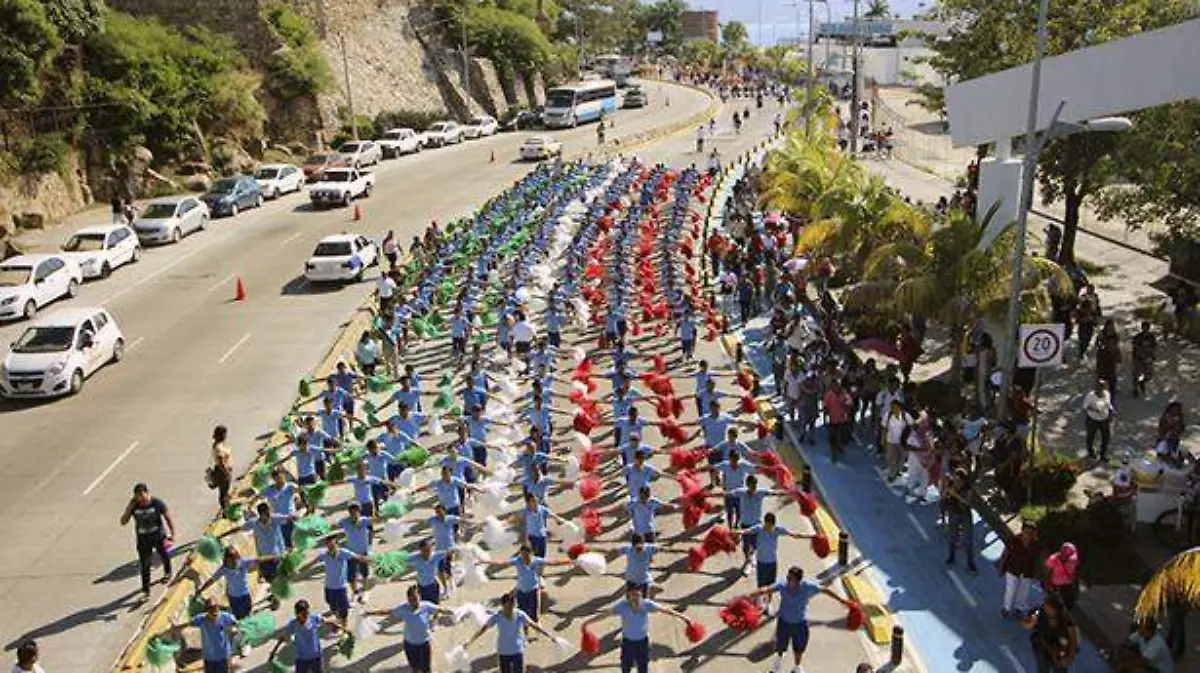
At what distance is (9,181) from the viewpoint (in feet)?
121

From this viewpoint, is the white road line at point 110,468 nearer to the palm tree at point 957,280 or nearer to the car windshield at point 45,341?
the car windshield at point 45,341

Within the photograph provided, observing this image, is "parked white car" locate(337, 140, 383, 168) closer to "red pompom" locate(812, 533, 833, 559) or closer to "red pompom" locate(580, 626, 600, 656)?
"red pompom" locate(812, 533, 833, 559)

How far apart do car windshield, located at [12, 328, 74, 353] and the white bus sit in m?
48.3

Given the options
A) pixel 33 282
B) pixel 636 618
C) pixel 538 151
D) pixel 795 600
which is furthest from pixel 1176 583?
pixel 538 151

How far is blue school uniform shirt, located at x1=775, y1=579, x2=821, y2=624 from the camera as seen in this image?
11055 mm

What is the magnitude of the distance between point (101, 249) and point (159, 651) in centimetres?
2358

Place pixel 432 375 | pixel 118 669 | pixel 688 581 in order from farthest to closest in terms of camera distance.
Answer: pixel 432 375, pixel 688 581, pixel 118 669

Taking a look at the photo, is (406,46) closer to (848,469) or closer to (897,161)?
(897,161)

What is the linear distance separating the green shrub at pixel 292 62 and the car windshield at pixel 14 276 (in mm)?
28452

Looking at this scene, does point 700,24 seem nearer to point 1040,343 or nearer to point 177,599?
point 1040,343

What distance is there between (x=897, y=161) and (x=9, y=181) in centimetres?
3996

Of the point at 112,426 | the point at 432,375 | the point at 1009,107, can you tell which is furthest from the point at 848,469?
the point at 112,426

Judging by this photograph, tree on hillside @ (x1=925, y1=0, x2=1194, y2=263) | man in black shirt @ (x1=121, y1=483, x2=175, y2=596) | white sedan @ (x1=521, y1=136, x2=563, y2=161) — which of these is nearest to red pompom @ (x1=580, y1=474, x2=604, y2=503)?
man in black shirt @ (x1=121, y1=483, x2=175, y2=596)

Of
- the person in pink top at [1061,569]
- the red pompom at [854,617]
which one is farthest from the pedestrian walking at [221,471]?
the person in pink top at [1061,569]
